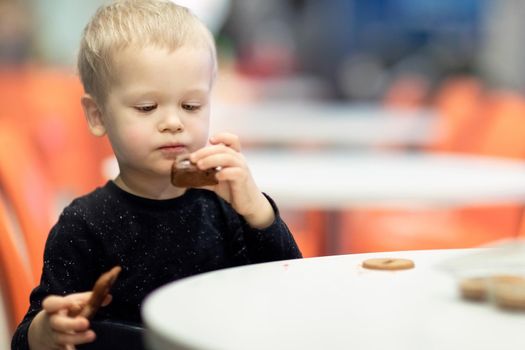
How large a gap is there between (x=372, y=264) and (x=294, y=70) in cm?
1186

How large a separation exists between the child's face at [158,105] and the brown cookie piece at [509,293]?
62cm

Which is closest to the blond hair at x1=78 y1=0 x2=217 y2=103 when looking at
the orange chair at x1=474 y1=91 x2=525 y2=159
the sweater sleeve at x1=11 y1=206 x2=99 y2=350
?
the sweater sleeve at x1=11 y1=206 x2=99 y2=350

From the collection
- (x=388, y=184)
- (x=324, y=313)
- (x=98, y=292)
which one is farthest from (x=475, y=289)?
(x=388, y=184)

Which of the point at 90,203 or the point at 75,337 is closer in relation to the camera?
the point at 75,337

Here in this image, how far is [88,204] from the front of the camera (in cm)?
159

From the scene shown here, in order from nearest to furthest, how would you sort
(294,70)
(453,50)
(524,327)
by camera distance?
(524,327) → (453,50) → (294,70)

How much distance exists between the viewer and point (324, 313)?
3.30 feet

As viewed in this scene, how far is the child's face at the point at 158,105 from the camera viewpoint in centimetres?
153

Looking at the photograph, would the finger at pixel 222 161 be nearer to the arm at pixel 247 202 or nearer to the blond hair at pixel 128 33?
the arm at pixel 247 202

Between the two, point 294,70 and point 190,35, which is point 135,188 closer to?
point 190,35

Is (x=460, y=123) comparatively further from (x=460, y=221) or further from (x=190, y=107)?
(x=190, y=107)

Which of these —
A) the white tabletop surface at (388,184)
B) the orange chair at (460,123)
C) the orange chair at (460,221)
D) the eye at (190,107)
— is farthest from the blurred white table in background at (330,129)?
the eye at (190,107)

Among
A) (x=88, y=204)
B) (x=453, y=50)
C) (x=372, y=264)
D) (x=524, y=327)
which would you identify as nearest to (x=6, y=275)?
(x=88, y=204)

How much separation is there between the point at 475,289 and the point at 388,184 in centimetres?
145
